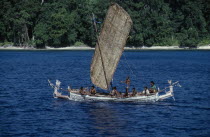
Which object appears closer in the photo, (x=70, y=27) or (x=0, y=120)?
(x=0, y=120)

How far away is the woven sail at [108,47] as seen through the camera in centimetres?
5566

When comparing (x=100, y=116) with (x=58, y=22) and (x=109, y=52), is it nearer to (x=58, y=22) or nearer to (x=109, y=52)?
Result: (x=109, y=52)

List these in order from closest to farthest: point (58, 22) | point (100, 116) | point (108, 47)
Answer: point (100, 116) → point (108, 47) → point (58, 22)

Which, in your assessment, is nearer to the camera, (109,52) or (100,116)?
(100,116)

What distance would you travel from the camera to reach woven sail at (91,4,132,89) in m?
55.7

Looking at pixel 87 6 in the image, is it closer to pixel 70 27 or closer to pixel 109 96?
pixel 70 27

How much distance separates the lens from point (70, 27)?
19338 centimetres

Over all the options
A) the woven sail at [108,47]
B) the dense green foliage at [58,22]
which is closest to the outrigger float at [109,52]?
the woven sail at [108,47]

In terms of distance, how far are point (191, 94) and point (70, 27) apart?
5186 inches

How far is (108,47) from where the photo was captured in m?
56.2

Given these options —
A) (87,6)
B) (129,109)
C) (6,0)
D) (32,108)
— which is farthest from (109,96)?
(6,0)

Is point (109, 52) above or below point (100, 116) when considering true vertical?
above

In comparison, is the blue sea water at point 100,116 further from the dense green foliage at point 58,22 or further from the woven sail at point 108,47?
the dense green foliage at point 58,22

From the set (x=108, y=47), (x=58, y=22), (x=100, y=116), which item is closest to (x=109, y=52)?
(x=108, y=47)
